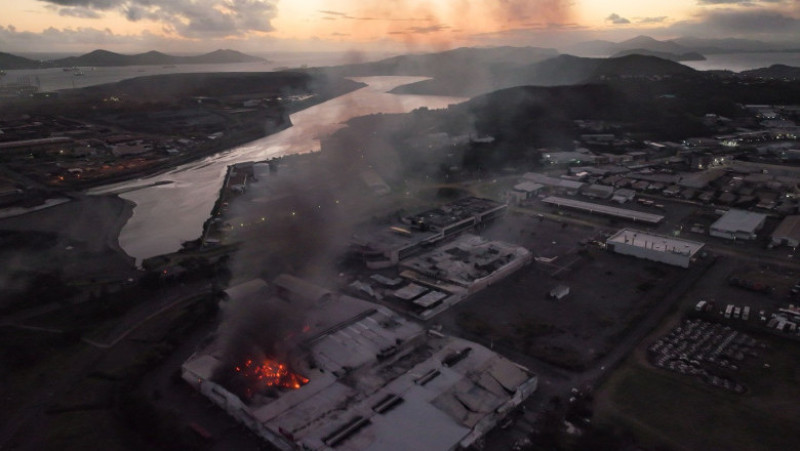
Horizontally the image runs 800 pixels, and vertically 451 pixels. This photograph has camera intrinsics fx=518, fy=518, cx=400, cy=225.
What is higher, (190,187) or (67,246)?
(67,246)

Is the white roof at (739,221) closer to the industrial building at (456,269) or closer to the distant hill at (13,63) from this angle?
the industrial building at (456,269)

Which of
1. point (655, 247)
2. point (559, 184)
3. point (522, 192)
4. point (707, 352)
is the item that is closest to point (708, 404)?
point (707, 352)

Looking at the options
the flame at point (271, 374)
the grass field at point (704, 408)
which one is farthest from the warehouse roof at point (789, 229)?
the flame at point (271, 374)

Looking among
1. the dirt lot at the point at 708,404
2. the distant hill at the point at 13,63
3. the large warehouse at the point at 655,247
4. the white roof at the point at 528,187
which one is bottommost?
the dirt lot at the point at 708,404

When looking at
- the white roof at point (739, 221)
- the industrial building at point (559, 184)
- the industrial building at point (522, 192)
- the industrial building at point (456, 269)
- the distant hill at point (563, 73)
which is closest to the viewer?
the industrial building at point (456, 269)

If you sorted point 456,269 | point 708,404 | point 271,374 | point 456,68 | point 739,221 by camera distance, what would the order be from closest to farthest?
point 708,404
point 271,374
point 456,269
point 739,221
point 456,68

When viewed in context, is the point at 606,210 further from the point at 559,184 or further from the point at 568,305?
the point at 568,305

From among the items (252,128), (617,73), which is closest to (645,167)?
(252,128)
